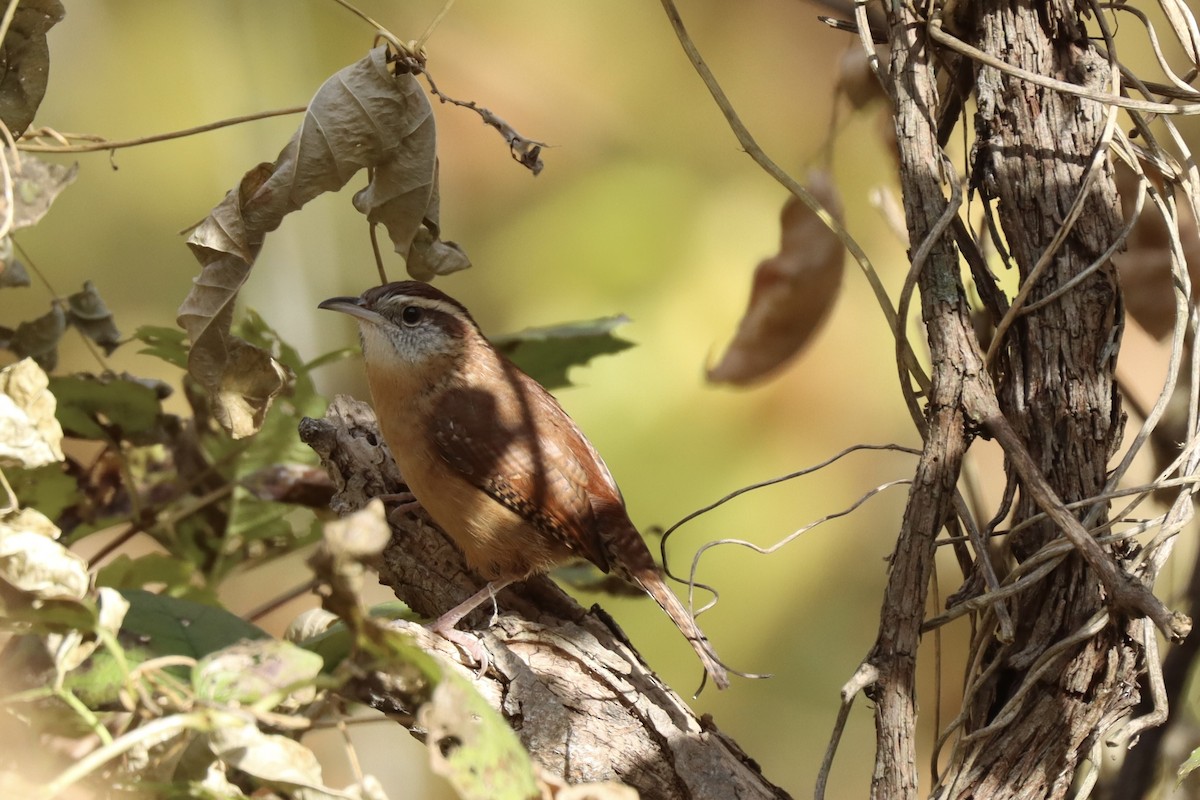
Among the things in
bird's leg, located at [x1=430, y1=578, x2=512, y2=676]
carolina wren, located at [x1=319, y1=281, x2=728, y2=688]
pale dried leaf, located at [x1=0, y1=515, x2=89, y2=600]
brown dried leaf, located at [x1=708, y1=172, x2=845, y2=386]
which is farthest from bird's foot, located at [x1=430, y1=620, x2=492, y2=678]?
brown dried leaf, located at [x1=708, y1=172, x2=845, y2=386]

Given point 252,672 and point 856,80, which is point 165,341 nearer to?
point 252,672

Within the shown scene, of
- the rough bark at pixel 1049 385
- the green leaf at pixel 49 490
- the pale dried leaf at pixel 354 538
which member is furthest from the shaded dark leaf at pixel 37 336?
the rough bark at pixel 1049 385

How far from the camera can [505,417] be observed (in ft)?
8.16

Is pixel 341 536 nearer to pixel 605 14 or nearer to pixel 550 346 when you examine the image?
pixel 550 346

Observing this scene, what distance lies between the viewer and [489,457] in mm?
2391

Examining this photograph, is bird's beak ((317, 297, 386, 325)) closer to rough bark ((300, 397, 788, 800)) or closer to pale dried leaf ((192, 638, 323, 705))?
rough bark ((300, 397, 788, 800))

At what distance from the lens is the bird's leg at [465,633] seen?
5.99 feet

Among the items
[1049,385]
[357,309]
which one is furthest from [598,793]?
[357,309]

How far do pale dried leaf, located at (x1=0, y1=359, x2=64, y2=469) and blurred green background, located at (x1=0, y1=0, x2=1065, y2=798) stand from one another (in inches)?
91.5

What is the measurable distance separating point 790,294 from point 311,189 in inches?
52.6

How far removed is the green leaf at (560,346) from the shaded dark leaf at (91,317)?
89 cm

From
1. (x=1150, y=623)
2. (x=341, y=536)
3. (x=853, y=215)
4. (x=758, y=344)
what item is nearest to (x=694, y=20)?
(x=853, y=215)

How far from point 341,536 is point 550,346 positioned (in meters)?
1.64

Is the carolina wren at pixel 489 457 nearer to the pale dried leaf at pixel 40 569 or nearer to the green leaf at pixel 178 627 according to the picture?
the green leaf at pixel 178 627
